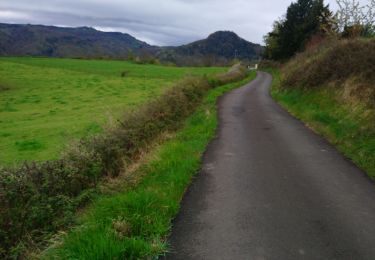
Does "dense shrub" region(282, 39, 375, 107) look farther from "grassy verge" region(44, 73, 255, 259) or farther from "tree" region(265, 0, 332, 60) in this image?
"tree" region(265, 0, 332, 60)

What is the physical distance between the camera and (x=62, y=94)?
3400 centimetres

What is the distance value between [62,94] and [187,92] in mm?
13658

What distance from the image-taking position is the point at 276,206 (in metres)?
7.95

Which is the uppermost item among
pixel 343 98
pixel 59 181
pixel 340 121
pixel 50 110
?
pixel 343 98

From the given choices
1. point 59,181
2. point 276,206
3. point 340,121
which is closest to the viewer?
point 276,206

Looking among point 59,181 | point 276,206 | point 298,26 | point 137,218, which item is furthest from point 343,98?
point 298,26

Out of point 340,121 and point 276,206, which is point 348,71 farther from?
point 276,206

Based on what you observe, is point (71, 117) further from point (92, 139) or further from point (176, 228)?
point (176, 228)

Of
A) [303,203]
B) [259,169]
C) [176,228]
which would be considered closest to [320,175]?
[259,169]

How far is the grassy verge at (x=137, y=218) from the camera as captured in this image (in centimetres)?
592

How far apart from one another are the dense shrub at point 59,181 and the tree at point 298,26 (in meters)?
53.9

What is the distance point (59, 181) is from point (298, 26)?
201 feet

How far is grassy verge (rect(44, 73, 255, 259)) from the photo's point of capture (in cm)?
592

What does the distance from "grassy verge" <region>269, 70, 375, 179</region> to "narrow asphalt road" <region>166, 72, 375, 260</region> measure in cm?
51
